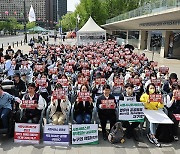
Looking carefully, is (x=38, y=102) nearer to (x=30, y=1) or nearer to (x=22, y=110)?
(x=22, y=110)

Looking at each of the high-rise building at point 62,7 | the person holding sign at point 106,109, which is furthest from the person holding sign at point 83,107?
the high-rise building at point 62,7

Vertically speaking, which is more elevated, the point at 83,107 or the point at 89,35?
the point at 89,35

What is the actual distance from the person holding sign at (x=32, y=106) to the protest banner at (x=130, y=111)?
81.7 inches

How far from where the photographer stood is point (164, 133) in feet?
21.7

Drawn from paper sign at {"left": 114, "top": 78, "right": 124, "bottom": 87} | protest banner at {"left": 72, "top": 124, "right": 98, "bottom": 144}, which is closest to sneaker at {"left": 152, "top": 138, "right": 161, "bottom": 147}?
protest banner at {"left": 72, "top": 124, "right": 98, "bottom": 144}

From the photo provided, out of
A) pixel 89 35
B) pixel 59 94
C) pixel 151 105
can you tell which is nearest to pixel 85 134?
pixel 59 94

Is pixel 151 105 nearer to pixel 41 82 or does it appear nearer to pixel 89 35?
pixel 41 82

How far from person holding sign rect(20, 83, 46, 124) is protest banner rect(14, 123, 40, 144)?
0.76ft

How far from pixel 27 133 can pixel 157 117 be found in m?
3.29

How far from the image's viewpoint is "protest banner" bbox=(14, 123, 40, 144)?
643 centimetres

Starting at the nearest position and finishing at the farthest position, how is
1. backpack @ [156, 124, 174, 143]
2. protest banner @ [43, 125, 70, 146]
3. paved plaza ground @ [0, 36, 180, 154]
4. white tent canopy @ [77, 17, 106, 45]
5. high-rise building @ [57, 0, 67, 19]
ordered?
paved plaza ground @ [0, 36, 180, 154] < protest banner @ [43, 125, 70, 146] < backpack @ [156, 124, 174, 143] < white tent canopy @ [77, 17, 106, 45] < high-rise building @ [57, 0, 67, 19]

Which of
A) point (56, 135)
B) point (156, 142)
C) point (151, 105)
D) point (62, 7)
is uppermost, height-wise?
point (62, 7)

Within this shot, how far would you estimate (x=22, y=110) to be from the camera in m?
6.80

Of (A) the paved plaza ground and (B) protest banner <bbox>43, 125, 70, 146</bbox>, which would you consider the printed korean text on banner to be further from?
(A) the paved plaza ground
